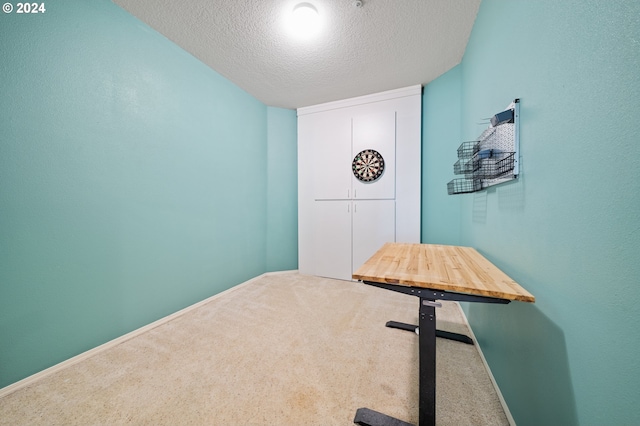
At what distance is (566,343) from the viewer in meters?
0.72

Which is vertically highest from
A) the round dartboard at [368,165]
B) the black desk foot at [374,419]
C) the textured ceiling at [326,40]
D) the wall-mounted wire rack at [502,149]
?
the textured ceiling at [326,40]

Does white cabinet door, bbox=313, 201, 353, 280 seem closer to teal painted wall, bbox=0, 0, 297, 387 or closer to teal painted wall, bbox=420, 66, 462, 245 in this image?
teal painted wall, bbox=420, 66, 462, 245

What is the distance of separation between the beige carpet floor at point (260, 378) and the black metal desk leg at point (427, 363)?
0.19 metres

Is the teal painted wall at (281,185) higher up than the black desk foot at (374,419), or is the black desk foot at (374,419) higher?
the teal painted wall at (281,185)

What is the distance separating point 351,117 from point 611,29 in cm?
283

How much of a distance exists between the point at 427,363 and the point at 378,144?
269 cm

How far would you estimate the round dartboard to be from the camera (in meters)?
3.07

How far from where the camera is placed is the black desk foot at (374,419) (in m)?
1.07

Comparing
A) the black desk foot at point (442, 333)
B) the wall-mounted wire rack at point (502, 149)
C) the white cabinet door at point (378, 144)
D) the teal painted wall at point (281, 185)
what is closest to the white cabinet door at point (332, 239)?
the white cabinet door at point (378, 144)

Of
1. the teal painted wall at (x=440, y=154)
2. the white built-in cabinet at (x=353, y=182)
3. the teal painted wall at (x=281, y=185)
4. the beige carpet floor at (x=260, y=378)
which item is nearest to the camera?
the beige carpet floor at (x=260, y=378)

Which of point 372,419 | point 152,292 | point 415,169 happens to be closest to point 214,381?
point 372,419

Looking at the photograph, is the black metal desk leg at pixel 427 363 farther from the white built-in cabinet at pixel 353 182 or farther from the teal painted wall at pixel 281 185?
the teal painted wall at pixel 281 185

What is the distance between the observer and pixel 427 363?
3.24 ft

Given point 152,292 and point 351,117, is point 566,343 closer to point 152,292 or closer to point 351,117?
point 152,292
